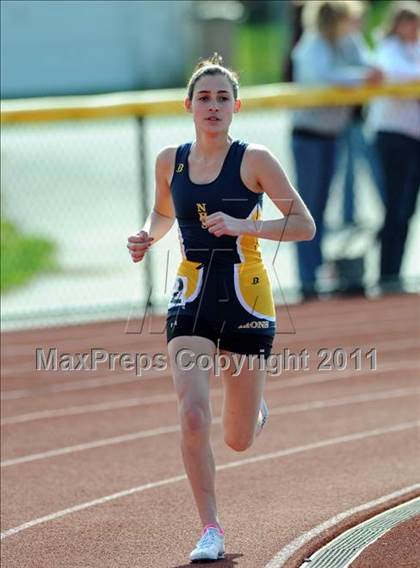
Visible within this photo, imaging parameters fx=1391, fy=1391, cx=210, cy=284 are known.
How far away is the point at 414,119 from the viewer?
507 inches

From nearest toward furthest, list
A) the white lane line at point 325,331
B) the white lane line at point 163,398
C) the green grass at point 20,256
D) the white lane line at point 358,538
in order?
the white lane line at point 358,538, the white lane line at point 163,398, the white lane line at point 325,331, the green grass at point 20,256

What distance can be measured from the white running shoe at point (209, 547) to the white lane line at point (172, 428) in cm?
236

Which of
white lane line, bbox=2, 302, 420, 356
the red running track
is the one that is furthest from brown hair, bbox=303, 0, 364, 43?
the red running track

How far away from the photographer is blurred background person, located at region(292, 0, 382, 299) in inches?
481

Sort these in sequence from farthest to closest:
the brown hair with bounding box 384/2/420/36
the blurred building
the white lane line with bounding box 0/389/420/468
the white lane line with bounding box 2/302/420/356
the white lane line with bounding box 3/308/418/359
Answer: the blurred building → the brown hair with bounding box 384/2/420/36 → the white lane line with bounding box 2/302/420/356 → the white lane line with bounding box 3/308/418/359 → the white lane line with bounding box 0/389/420/468

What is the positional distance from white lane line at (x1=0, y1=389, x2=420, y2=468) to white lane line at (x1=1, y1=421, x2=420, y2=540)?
80 cm

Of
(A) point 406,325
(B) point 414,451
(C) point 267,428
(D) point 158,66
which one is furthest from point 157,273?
(D) point 158,66

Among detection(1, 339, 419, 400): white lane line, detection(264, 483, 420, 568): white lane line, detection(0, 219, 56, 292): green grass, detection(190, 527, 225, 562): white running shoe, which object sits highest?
detection(190, 527, 225, 562): white running shoe

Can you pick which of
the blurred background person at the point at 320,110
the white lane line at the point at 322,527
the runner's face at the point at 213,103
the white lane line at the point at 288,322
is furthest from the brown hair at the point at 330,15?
the runner's face at the point at 213,103

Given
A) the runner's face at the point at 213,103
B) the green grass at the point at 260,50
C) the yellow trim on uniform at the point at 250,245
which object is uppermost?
the runner's face at the point at 213,103

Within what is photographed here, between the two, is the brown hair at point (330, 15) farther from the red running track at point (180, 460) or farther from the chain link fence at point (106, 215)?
the red running track at point (180, 460)

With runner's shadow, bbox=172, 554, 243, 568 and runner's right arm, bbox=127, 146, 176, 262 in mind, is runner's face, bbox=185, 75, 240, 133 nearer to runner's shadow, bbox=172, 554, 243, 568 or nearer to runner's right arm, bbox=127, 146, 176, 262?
runner's right arm, bbox=127, 146, 176, 262

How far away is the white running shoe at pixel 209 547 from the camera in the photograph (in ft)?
18.4

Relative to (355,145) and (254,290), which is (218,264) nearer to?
(254,290)
